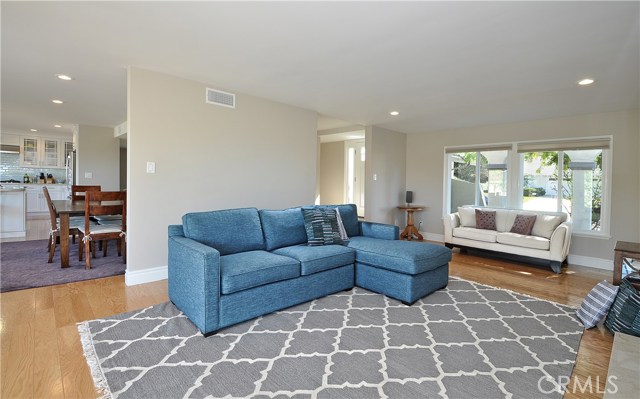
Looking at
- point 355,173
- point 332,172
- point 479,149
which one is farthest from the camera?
point 332,172

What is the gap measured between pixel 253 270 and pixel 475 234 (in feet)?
13.5

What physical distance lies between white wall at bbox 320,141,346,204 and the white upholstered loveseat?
3.39 metres

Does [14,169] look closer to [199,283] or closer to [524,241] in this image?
[199,283]

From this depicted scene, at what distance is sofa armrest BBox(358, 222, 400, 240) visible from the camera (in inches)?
152

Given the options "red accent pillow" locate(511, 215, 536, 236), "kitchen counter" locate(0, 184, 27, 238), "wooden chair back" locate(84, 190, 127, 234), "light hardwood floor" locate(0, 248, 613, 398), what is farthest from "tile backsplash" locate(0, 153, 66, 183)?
"red accent pillow" locate(511, 215, 536, 236)

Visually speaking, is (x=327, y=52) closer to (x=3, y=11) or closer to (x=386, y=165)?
(x=3, y=11)

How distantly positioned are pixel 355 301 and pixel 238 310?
1.16 metres

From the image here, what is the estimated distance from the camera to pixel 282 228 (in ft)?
11.4

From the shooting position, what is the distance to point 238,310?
248 cm

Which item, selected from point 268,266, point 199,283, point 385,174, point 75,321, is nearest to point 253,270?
point 268,266

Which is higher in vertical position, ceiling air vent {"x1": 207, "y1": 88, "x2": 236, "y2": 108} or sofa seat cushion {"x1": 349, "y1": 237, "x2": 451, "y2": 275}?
ceiling air vent {"x1": 207, "y1": 88, "x2": 236, "y2": 108}

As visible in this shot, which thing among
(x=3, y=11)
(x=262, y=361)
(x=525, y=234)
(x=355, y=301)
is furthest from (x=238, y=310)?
(x=525, y=234)

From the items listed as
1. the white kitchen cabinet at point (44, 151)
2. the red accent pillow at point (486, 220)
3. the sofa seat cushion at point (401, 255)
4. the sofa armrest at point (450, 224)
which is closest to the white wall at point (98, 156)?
the white kitchen cabinet at point (44, 151)

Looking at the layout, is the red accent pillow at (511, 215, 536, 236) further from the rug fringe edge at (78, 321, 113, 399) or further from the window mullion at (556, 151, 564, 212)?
the rug fringe edge at (78, 321, 113, 399)
